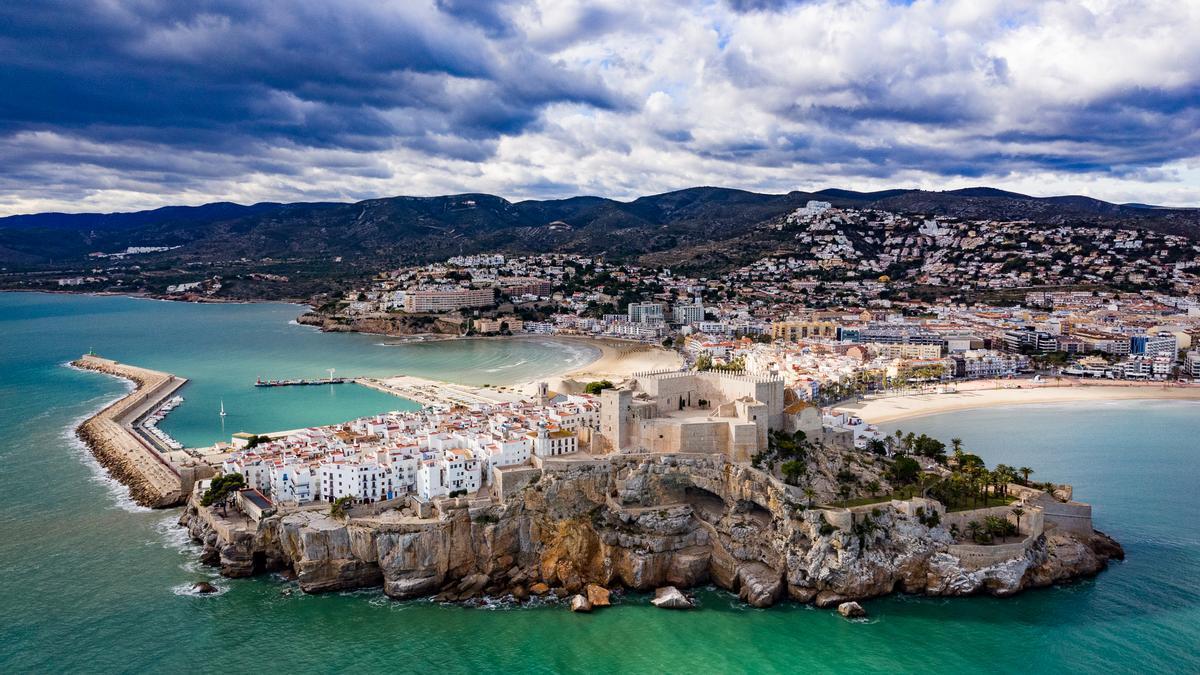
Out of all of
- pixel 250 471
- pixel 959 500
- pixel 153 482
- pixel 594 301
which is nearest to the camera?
pixel 959 500

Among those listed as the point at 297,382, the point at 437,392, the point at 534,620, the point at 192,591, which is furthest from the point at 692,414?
the point at 297,382

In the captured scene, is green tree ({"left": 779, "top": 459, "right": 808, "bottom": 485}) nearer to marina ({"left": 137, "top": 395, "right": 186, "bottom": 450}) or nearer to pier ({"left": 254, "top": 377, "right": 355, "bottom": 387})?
marina ({"left": 137, "top": 395, "right": 186, "bottom": 450})

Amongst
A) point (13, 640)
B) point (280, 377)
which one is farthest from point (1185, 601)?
point (280, 377)

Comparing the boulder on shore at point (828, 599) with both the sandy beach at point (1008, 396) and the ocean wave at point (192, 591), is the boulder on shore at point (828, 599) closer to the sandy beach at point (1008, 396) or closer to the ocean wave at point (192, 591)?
the ocean wave at point (192, 591)

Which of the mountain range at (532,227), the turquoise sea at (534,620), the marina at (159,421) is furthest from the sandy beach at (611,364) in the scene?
the mountain range at (532,227)

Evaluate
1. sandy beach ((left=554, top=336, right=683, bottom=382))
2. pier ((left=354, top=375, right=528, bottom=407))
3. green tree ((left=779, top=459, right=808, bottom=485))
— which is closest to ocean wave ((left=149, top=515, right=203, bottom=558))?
pier ((left=354, top=375, right=528, bottom=407))

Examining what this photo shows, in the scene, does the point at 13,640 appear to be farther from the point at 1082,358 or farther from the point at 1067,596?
the point at 1082,358
